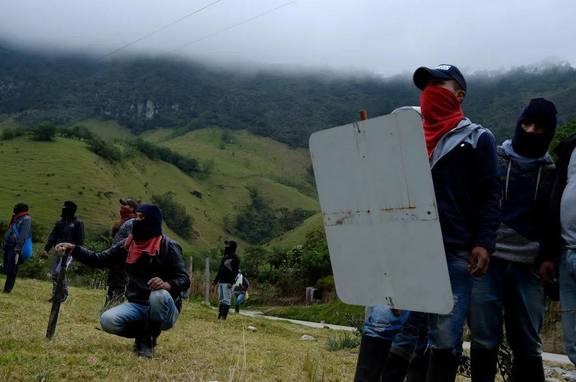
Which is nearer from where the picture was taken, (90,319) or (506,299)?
(506,299)

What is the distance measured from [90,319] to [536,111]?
6321mm

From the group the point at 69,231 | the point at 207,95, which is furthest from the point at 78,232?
the point at 207,95

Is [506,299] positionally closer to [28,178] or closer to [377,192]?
[377,192]

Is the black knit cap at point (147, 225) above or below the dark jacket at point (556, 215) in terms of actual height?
below

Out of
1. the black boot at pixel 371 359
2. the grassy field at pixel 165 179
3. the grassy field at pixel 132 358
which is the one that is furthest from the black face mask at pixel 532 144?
the grassy field at pixel 165 179

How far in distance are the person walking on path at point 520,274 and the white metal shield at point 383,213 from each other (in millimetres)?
951

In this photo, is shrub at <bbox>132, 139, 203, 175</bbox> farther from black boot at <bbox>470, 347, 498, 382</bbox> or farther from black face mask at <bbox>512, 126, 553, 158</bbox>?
black boot at <bbox>470, 347, 498, 382</bbox>

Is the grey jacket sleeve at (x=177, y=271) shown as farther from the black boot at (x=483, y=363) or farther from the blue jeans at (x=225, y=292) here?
the blue jeans at (x=225, y=292)

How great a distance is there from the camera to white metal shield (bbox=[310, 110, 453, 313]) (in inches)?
96.7

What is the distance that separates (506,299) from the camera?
3387mm

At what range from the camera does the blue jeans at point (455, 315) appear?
2.94 m

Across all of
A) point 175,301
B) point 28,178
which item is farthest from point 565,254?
point 28,178

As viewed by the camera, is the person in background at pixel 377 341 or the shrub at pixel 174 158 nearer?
the person in background at pixel 377 341

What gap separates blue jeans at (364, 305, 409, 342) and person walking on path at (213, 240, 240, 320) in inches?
352
